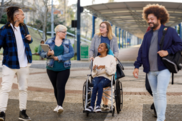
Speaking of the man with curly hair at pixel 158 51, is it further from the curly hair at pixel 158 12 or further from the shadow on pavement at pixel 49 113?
the shadow on pavement at pixel 49 113

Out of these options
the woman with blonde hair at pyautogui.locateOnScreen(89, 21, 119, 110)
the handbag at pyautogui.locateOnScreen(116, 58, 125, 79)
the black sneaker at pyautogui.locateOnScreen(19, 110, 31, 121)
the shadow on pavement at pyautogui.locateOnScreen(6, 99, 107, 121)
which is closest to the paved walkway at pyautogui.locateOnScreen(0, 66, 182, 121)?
the shadow on pavement at pyautogui.locateOnScreen(6, 99, 107, 121)

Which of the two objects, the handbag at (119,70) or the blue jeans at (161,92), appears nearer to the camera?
the blue jeans at (161,92)

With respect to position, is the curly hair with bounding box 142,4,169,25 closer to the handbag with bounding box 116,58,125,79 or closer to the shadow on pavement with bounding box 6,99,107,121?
the handbag with bounding box 116,58,125,79

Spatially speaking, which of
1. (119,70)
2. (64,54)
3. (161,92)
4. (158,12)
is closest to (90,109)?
(119,70)

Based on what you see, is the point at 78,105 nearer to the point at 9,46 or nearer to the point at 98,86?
the point at 98,86

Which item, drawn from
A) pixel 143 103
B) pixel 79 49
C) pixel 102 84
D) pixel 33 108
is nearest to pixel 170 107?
pixel 143 103

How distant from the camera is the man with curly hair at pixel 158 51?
4.08 metres

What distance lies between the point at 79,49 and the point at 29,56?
666 inches

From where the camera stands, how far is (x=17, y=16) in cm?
467

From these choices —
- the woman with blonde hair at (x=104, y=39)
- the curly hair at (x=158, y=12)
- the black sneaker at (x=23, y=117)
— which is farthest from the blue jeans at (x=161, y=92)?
the black sneaker at (x=23, y=117)

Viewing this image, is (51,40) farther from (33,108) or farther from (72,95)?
(72,95)

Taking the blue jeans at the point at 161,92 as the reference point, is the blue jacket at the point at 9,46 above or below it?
above

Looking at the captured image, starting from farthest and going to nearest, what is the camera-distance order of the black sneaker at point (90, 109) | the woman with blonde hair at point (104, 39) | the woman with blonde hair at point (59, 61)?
the woman with blonde hair at point (104, 39) → the woman with blonde hair at point (59, 61) → the black sneaker at point (90, 109)

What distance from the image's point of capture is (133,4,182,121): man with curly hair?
408 cm
